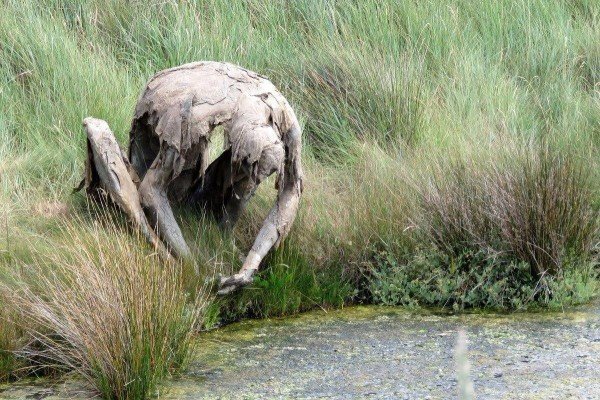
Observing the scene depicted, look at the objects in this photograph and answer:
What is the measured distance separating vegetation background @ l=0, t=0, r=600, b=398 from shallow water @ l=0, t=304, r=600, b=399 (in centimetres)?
18

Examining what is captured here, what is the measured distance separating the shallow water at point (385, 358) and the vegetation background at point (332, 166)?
18 cm

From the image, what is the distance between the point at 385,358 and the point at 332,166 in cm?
294

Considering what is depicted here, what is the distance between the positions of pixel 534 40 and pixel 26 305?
255 inches

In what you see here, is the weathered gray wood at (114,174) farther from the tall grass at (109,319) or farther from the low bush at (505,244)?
the low bush at (505,244)

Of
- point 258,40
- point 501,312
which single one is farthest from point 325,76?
point 501,312

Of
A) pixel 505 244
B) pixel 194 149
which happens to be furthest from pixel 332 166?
pixel 194 149

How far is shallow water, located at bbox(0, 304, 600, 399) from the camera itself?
5348 mm

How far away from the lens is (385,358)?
5883mm

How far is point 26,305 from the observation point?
560 centimetres

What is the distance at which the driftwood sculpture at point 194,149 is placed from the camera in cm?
611

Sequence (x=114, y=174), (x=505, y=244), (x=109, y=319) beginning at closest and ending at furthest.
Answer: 1. (x=109, y=319)
2. (x=114, y=174)
3. (x=505, y=244)

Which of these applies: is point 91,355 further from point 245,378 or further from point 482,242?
point 482,242

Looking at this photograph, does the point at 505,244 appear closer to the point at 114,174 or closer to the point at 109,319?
the point at 114,174

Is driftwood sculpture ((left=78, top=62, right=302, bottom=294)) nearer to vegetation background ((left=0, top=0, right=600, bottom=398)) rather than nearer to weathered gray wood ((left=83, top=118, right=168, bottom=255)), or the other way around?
weathered gray wood ((left=83, top=118, right=168, bottom=255))
